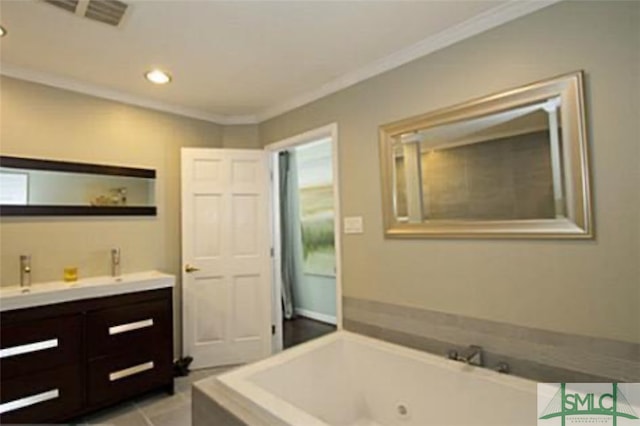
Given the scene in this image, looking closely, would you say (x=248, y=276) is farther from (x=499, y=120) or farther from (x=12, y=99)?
(x=499, y=120)

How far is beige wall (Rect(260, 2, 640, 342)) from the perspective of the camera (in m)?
1.54

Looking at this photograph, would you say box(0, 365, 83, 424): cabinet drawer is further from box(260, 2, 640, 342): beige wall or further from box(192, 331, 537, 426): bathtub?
box(260, 2, 640, 342): beige wall

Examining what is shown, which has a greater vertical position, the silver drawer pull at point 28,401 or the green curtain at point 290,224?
the green curtain at point 290,224

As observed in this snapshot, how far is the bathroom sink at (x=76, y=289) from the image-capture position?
6.79ft

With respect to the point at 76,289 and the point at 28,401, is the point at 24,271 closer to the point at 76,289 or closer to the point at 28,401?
the point at 76,289

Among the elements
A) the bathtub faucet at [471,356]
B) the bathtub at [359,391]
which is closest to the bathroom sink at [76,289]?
the bathtub at [359,391]

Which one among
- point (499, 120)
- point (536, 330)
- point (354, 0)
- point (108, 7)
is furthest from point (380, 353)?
point (108, 7)

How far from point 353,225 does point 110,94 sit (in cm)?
217

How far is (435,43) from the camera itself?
2.15 metres

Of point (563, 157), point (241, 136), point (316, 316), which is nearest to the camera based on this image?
point (563, 157)

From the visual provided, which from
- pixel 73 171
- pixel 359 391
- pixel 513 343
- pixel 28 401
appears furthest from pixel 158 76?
pixel 513 343

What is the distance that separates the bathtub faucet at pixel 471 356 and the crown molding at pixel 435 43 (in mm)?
1727

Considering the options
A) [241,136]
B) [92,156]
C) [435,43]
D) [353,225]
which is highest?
[435,43]

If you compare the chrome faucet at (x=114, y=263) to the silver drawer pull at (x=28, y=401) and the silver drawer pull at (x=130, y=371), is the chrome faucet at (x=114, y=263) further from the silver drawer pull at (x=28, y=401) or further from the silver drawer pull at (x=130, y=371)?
the silver drawer pull at (x=28, y=401)
